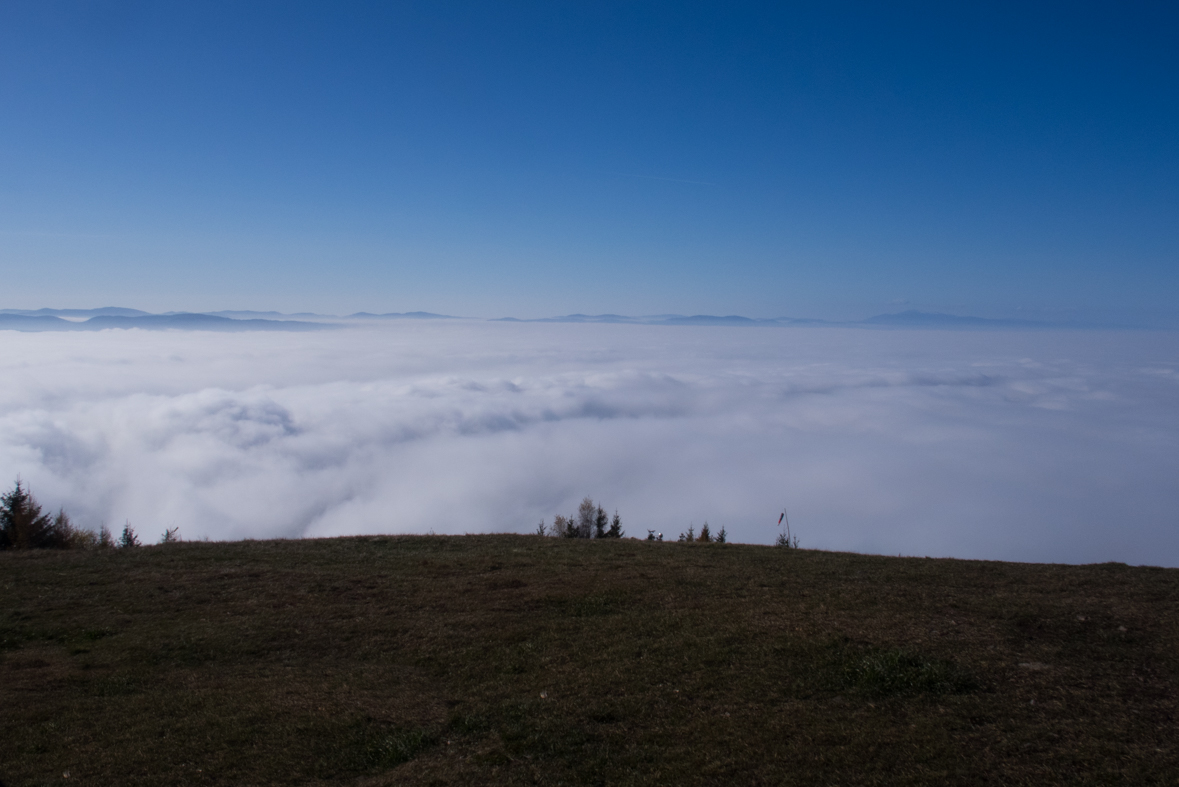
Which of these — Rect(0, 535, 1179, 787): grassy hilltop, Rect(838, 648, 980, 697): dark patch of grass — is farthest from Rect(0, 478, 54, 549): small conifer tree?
Rect(838, 648, 980, 697): dark patch of grass

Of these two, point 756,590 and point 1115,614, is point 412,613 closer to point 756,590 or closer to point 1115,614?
point 756,590

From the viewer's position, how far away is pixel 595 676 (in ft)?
32.6

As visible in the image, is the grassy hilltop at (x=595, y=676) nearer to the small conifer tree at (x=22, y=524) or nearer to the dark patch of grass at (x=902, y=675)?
the dark patch of grass at (x=902, y=675)

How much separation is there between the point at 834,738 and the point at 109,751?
8.98 metres

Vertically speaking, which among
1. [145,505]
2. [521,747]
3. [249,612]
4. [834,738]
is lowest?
[145,505]

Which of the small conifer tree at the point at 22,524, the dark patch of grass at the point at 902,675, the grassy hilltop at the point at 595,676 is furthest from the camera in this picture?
the small conifer tree at the point at 22,524

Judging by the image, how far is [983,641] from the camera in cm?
1070

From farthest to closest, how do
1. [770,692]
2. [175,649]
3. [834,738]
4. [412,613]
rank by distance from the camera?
[412,613]
[175,649]
[770,692]
[834,738]

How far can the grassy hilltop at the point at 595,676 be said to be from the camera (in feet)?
24.2

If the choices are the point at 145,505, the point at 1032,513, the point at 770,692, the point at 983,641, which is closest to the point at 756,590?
the point at 983,641

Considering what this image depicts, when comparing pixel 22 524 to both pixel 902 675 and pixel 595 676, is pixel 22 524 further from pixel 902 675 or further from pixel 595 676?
pixel 902 675

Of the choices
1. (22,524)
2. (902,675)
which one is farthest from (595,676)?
(22,524)

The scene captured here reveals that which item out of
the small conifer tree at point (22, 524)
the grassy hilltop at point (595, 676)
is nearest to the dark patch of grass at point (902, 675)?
the grassy hilltop at point (595, 676)

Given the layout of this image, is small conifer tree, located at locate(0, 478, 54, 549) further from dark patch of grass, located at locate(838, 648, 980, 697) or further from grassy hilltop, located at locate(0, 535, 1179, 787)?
dark patch of grass, located at locate(838, 648, 980, 697)
